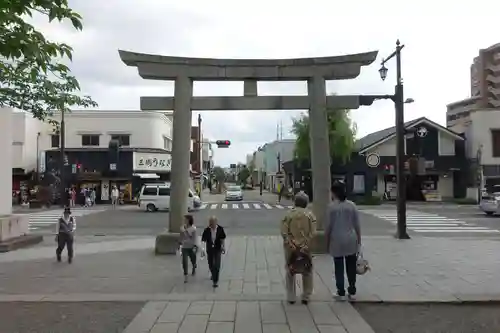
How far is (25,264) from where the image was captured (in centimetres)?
1245

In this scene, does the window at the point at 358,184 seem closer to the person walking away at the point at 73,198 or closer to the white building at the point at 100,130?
the white building at the point at 100,130

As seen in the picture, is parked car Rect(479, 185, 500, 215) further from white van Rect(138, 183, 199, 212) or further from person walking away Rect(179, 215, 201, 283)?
person walking away Rect(179, 215, 201, 283)

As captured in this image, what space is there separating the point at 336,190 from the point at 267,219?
20.0 metres

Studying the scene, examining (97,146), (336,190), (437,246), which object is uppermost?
(97,146)

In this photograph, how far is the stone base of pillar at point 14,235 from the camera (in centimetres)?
1528

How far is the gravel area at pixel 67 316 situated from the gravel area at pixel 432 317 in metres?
3.37

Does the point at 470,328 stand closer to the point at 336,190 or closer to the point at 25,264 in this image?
the point at 336,190

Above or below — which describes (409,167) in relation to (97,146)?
below

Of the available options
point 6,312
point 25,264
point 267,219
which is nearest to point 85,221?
point 267,219

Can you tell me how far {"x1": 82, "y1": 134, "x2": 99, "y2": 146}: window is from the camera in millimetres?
46938

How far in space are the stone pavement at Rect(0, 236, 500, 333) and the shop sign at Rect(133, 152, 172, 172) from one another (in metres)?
28.8

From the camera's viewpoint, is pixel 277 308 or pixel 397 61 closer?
pixel 277 308

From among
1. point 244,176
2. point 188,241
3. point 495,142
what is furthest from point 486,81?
point 188,241

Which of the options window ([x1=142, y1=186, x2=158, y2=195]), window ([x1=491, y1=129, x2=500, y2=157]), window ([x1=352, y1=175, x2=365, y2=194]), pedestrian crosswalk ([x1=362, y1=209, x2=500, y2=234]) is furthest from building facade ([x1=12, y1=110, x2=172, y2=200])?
window ([x1=491, y1=129, x2=500, y2=157])
